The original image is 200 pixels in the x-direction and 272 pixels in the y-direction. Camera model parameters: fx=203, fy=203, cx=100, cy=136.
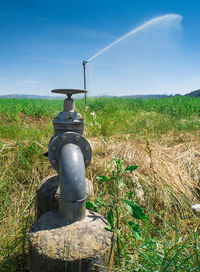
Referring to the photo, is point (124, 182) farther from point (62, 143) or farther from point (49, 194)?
point (62, 143)

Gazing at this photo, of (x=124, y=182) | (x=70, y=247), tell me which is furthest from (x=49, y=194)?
(x=124, y=182)

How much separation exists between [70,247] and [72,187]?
254 mm

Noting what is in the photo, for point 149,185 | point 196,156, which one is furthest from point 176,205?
point 196,156

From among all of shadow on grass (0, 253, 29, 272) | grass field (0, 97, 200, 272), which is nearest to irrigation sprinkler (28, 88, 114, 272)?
grass field (0, 97, 200, 272)

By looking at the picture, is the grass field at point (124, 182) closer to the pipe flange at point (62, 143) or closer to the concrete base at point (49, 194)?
the concrete base at point (49, 194)

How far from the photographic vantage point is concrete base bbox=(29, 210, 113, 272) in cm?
86

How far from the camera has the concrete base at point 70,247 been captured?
0.86 m

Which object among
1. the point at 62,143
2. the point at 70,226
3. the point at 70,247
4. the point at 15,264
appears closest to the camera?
the point at 70,247

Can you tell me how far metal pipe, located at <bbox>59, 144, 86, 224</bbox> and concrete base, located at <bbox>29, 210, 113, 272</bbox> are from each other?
0.05 meters

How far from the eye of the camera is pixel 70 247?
889 millimetres

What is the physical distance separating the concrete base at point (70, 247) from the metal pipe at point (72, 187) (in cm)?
5

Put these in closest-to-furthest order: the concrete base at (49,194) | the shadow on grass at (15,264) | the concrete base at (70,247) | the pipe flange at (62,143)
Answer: the concrete base at (70,247), the pipe flange at (62,143), the shadow on grass at (15,264), the concrete base at (49,194)

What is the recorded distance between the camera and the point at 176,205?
6.36ft

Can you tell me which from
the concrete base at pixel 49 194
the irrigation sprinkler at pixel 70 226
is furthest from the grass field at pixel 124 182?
the irrigation sprinkler at pixel 70 226
